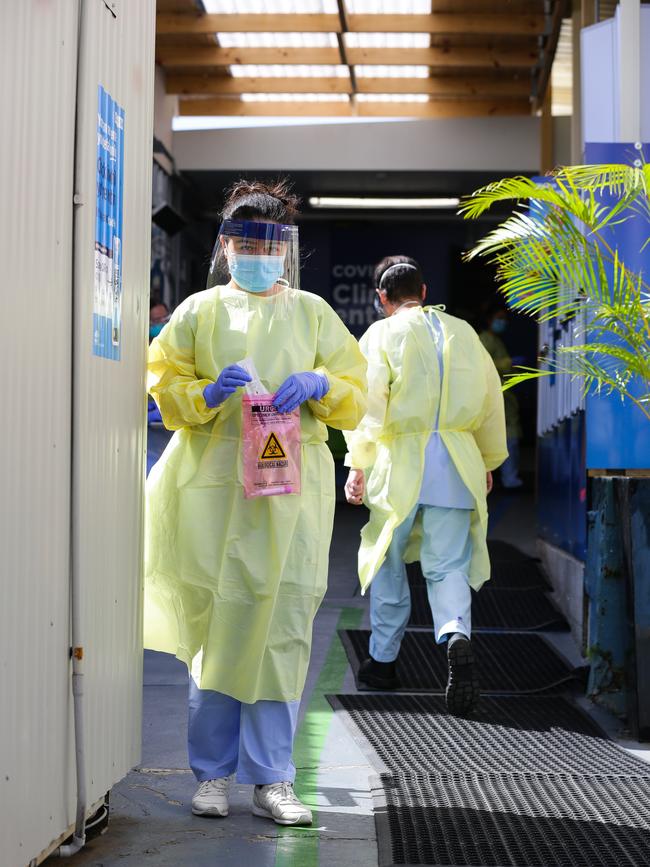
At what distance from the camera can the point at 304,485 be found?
11.7 ft

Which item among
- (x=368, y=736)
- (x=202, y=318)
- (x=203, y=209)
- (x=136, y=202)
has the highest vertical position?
(x=203, y=209)

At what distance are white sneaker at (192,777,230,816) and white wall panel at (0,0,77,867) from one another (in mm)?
706

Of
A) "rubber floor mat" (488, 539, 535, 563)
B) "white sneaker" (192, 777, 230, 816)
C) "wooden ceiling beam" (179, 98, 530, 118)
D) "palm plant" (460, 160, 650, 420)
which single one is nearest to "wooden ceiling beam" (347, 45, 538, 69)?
"wooden ceiling beam" (179, 98, 530, 118)

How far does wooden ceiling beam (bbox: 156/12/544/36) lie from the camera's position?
877 cm

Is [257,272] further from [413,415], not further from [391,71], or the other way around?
[391,71]

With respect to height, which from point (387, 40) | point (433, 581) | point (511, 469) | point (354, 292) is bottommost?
point (433, 581)

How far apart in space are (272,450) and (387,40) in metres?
6.69

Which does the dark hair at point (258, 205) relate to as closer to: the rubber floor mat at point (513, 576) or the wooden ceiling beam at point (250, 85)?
the rubber floor mat at point (513, 576)

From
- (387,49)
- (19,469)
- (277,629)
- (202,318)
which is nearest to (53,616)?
Answer: (19,469)

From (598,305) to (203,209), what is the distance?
30.4 ft

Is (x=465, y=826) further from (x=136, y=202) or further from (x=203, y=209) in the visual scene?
(x=203, y=209)

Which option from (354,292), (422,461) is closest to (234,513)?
(422,461)

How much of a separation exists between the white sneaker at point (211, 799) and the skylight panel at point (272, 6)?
644 centimetres

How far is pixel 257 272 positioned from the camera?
3.58m
